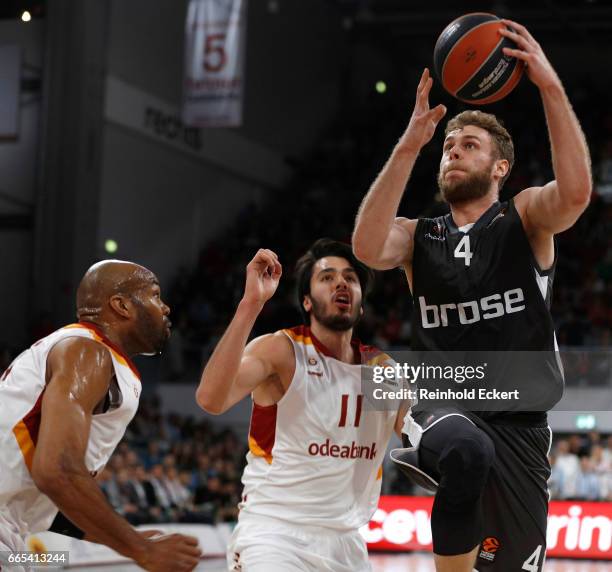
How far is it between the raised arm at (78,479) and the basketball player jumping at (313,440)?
1149 millimetres

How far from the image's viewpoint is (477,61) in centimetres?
419

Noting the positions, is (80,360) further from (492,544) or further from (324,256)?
(324,256)

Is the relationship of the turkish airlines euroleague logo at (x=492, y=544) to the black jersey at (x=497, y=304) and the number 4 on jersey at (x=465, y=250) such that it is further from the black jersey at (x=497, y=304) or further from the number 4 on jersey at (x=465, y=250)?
the number 4 on jersey at (x=465, y=250)

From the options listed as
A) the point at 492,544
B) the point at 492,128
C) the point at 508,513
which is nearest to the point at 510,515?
the point at 508,513

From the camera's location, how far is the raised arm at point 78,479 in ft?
10.3

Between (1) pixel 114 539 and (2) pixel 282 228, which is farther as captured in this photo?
(2) pixel 282 228

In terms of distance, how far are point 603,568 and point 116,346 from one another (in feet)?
32.1

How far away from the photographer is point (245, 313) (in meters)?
4.27

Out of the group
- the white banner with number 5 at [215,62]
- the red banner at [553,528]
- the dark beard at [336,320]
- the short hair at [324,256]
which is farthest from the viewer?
the white banner with number 5 at [215,62]

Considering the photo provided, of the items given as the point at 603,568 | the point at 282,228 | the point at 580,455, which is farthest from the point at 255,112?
the point at 603,568

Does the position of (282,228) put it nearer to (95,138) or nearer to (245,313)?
(95,138)

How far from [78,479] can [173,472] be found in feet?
36.5

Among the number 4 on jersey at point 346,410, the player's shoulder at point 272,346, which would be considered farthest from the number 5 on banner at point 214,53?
the number 4 on jersey at point 346,410

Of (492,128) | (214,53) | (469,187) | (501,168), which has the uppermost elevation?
(214,53)
